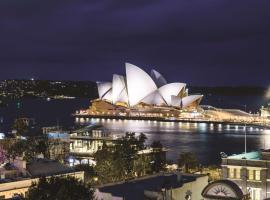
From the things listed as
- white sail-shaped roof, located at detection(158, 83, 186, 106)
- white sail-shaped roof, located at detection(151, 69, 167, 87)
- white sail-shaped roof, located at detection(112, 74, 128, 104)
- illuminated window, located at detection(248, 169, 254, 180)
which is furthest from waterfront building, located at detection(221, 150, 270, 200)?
white sail-shaped roof, located at detection(112, 74, 128, 104)

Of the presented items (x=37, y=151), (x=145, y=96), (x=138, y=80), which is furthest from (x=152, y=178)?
(x=145, y=96)

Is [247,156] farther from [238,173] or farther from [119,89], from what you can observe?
[119,89]

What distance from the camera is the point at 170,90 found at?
282ft

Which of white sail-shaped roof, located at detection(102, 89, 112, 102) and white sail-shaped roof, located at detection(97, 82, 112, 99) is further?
white sail-shaped roof, located at detection(102, 89, 112, 102)

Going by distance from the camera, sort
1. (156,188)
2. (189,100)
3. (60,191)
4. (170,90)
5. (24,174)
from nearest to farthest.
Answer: (60,191), (156,188), (24,174), (170,90), (189,100)

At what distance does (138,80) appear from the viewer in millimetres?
79688

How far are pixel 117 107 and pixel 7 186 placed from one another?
274 feet

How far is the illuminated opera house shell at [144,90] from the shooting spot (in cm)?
7944

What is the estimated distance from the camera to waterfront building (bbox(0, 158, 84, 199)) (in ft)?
46.3

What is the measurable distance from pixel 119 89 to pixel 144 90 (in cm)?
655

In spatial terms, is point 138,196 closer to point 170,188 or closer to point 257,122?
point 170,188

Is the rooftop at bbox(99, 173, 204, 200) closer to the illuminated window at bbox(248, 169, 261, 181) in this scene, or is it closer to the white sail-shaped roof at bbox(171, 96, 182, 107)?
the illuminated window at bbox(248, 169, 261, 181)

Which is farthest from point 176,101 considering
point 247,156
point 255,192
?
point 255,192

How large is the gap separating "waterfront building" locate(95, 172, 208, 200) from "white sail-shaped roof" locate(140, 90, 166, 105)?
236ft
